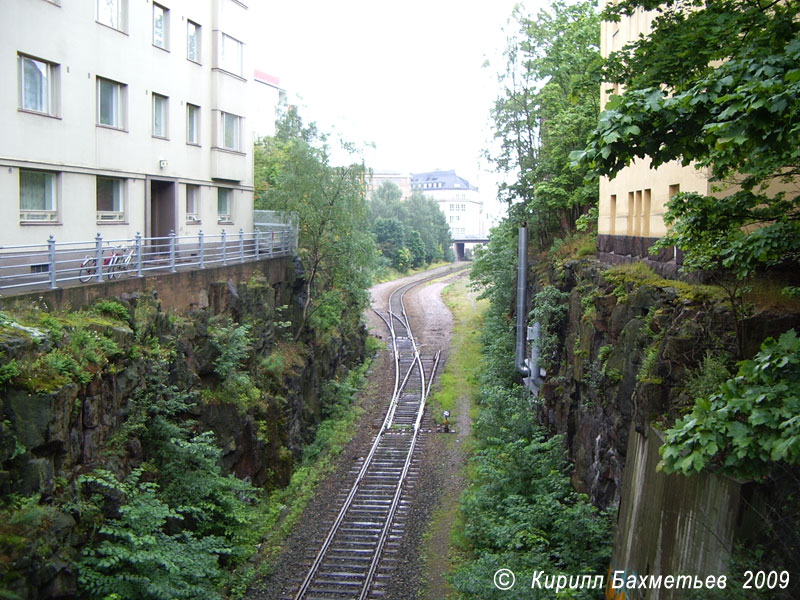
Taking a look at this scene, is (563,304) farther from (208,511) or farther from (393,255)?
(393,255)

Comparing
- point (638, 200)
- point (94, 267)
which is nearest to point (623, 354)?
point (638, 200)

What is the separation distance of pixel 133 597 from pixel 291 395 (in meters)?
12.6

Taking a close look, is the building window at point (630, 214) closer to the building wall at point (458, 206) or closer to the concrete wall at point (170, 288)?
the concrete wall at point (170, 288)

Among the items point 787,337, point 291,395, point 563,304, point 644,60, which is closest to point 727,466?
point 787,337

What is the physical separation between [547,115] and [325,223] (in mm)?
11801

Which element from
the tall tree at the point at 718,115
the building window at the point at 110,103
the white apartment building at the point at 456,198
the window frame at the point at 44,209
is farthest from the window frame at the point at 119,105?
the white apartment building at the point at 456,198

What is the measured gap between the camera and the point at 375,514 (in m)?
18.5

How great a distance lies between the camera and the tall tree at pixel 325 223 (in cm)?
2814

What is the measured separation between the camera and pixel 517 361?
26.7m

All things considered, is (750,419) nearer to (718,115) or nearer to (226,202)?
(718,115)

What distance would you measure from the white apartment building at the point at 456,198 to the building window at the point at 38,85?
4844 inches
